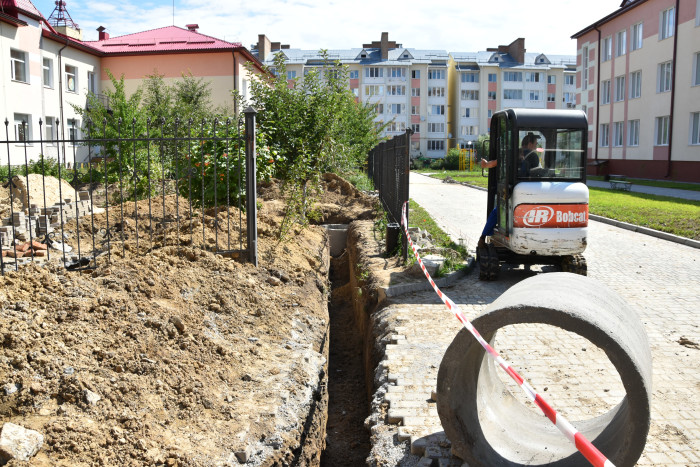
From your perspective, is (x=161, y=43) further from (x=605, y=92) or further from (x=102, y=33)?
(x=605, y=92)

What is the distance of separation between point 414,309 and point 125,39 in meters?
33.7

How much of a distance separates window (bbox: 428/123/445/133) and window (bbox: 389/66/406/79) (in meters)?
6.84

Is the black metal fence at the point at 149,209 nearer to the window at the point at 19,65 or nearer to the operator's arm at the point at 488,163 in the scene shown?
the operator's arm at the point at 488,163

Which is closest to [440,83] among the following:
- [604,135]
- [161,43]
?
[604,135]

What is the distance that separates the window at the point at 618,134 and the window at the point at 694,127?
7388 millimetres

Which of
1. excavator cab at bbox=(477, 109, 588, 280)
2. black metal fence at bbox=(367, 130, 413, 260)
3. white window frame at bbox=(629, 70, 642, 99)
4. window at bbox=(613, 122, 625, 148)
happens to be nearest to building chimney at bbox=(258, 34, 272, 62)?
window at bbox=(613, 122, 625, 148)

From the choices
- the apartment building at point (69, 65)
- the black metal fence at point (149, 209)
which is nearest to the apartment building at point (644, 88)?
the apartment building at point (69, 65)

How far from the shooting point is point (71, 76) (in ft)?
98.3

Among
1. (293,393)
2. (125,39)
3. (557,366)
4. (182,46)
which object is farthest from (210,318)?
(125,39)

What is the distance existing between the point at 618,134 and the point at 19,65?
32233 mm

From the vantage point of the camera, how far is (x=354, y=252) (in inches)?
465

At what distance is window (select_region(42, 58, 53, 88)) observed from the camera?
90.5 ft

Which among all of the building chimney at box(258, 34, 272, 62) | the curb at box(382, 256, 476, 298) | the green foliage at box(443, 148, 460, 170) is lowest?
the curb at box(382, 256, 476, 298)

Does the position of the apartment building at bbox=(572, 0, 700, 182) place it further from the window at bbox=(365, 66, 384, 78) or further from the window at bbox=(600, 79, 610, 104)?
the window at bbox=(365, 66, 384, 78)
